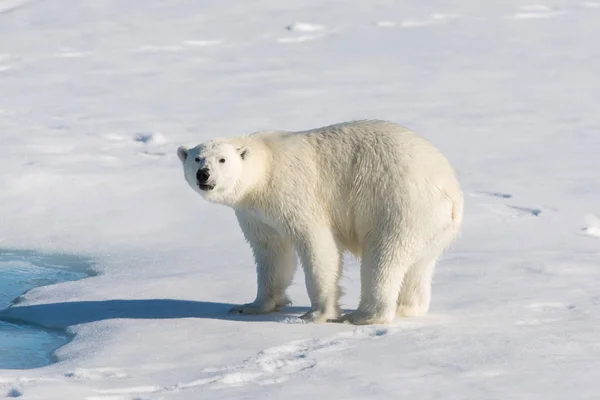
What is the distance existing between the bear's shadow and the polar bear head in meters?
0.73

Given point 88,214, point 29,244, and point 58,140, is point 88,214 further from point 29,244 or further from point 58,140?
point 58,140

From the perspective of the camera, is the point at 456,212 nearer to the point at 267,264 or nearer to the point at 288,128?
the point at 267,264

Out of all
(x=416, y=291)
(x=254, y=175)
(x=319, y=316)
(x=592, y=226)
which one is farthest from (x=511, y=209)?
(x=254, y=175)

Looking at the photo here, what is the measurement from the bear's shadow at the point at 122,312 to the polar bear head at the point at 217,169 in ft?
2.38

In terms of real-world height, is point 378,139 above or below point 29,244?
above

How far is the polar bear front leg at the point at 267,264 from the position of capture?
20.1 feet

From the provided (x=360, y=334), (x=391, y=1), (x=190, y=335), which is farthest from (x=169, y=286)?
(x=391, y=1)

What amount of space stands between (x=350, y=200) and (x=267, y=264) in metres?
0.67

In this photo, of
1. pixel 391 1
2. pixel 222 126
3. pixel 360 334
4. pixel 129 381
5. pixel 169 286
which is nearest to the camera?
pixel 129 381

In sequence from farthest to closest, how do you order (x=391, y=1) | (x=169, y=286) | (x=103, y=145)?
(x=391, y=1) < (x=103, y=145) < (x=169, y=286)

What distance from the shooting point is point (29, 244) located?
8078mm

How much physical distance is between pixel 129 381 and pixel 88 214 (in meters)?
4.09

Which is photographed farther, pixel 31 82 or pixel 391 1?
pixel 391 1

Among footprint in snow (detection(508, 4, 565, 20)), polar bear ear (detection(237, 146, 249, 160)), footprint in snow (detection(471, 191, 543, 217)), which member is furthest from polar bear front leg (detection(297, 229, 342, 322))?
footprint in snow (detection(508, 4, 565, 20))
